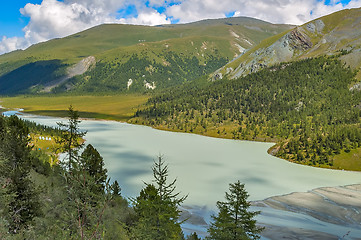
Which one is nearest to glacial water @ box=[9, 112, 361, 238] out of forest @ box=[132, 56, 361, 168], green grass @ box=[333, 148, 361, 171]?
green grass @ box=[333, 148, 361, 171]

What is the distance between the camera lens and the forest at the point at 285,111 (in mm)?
82688

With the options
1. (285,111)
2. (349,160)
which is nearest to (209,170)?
(349,160)

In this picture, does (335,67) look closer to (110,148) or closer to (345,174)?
(345,174)

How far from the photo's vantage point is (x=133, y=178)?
57.1 m

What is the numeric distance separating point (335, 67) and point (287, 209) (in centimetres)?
13928

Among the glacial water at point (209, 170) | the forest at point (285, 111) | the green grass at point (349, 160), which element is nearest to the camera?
the glacial water at point (209, 170)

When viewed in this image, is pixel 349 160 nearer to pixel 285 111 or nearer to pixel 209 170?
pixel 209 170

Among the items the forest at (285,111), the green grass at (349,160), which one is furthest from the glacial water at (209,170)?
the forest at (285,111)

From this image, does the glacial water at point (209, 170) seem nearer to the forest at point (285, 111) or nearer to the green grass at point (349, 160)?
the green grass at point (349, 160)

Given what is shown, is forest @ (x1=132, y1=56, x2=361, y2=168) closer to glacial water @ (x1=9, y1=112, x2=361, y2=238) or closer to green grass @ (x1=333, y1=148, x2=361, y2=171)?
green grass @ (x1=333, y1=148, x2=361, y2=171)

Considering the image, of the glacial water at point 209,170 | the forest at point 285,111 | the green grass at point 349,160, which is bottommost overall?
the glacial water at point 209,170

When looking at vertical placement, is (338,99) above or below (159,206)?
above

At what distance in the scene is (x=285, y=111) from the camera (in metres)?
136

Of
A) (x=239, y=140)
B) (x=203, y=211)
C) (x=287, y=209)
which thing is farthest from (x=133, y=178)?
(x=239, y=140)
